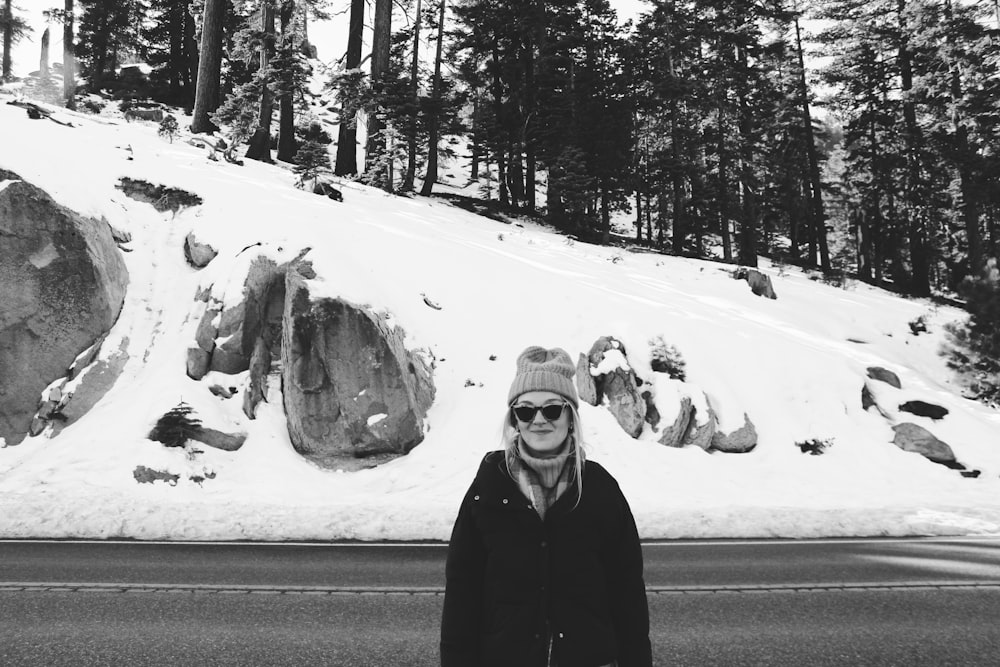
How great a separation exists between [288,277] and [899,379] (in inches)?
607

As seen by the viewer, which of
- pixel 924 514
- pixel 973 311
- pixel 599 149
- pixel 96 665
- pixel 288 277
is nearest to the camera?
pixel 96 665

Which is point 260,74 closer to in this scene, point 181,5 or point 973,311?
point 181,5

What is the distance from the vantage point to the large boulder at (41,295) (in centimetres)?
1112

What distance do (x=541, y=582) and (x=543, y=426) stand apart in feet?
1.92

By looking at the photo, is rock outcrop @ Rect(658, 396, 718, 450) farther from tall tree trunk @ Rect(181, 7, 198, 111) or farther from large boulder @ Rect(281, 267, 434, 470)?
tall tree trunk @ Rect(181, 7, 198, 111)

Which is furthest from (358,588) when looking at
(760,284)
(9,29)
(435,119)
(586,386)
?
(9,29)

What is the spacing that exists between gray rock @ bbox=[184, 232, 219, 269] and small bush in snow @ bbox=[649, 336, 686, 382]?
11282 millimetres

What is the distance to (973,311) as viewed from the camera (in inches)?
528

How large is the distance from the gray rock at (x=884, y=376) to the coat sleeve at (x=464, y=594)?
1539cm

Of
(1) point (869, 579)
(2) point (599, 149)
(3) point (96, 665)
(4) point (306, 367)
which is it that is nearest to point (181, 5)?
(2) point (599, 149)

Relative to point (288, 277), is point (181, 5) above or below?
above

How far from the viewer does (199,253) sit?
14109mm

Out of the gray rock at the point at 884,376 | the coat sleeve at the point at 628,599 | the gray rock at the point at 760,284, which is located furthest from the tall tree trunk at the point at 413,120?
the coat sleeve at the point at 628,599

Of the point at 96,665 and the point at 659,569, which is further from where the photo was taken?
the point at 659,569
